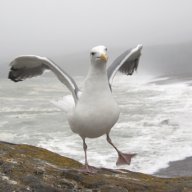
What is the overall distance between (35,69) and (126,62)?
2405mm

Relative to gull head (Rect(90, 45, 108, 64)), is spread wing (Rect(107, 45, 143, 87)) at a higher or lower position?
higher

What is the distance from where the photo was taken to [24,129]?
111 feet

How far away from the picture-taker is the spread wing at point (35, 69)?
9484 millimetres

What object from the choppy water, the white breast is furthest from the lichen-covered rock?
the choppy water

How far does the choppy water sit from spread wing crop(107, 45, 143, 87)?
32.7ft

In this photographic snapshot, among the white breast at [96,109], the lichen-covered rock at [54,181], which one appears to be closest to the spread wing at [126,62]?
the white breast at [96,109]

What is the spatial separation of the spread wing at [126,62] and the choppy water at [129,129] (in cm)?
996

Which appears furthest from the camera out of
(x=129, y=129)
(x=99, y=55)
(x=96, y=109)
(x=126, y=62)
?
(x=129, y=129)

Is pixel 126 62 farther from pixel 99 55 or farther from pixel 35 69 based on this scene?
pixel 99 55

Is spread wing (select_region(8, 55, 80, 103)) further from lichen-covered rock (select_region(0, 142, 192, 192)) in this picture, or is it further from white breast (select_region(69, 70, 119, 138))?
lichen-covered rock (select_region(0, 142, 192, 192))

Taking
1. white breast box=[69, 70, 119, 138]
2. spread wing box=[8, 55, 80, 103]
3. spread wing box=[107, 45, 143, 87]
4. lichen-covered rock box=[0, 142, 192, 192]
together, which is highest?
spread wing box=[107, 45, 143, 87]

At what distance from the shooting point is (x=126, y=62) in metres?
11.4

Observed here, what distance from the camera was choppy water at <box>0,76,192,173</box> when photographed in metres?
24.6

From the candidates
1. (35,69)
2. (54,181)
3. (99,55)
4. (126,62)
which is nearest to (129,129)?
(126,62)
